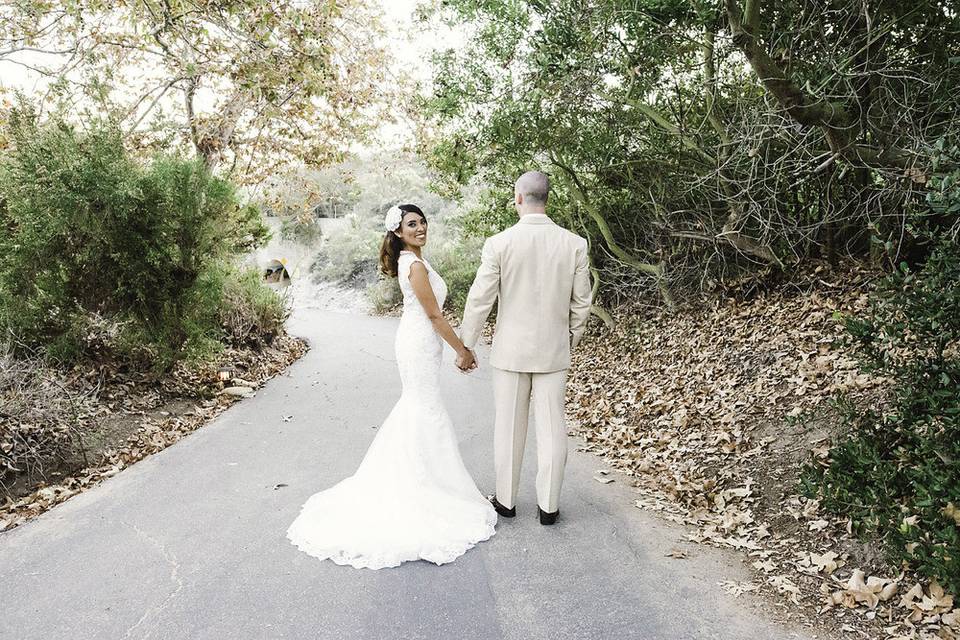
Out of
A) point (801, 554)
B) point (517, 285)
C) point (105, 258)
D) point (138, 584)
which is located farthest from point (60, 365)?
point (801, 554)

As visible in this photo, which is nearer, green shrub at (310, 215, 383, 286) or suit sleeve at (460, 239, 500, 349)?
suit sleeve at (460, 239, 500, 349)

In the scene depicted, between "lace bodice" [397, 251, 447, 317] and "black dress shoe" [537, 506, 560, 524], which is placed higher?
"lace bodice" [397, 251, 447, 317]

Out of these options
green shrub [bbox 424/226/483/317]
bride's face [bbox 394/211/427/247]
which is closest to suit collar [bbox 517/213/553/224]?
Answer: bride's face [bbox 394/211/427/247]

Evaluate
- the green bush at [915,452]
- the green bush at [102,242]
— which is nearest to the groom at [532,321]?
the green bush at [915,452]

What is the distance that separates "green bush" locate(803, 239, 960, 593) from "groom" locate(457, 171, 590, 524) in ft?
5.82

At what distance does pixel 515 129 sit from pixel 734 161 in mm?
3163

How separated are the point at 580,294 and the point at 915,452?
231cm

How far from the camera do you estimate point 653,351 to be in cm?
948

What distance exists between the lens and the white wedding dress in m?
4.17

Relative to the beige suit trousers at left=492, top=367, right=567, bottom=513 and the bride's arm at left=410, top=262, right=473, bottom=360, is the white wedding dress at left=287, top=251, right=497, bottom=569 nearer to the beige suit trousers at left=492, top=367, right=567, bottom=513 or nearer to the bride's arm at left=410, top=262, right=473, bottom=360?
the bride's arm at left=410, top=262, right=473, bottom=360

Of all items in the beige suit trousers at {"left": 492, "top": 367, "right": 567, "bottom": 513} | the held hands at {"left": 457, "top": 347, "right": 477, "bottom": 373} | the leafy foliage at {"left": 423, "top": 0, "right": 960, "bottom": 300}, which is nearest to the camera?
the beige suit trousers at {"left": 492, "top": 367, "right": 567, "bottom": 513}

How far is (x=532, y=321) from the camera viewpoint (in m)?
4.52

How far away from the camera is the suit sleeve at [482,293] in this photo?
446 cm

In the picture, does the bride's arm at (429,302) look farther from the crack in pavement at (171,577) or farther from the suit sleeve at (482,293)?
the crack in pavement at (171,577)
